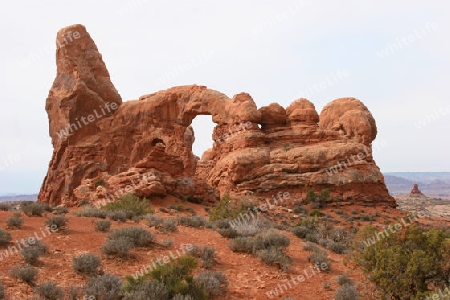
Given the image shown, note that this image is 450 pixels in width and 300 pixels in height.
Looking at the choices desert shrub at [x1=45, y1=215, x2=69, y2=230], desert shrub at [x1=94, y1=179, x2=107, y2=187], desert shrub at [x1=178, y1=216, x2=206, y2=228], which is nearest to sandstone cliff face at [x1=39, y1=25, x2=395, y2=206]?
desert shrub at [x1=94, y1=179, x2=107, y2=187]

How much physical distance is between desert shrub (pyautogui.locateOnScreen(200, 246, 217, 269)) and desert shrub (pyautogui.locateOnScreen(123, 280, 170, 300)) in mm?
2301

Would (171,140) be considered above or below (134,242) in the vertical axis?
above

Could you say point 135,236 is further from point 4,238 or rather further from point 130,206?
point 130,206

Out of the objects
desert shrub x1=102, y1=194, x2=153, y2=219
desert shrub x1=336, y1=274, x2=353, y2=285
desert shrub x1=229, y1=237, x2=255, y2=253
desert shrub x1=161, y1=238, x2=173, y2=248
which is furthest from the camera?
desert shrub x1=102, y1=194, x2=153, y2=219

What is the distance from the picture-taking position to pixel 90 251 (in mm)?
8461

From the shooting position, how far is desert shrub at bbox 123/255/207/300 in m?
6.08

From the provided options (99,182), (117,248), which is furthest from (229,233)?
(99,182)

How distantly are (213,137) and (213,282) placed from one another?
26.1 metres

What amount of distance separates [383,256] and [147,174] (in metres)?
16.8

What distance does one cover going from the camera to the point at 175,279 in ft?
20.8

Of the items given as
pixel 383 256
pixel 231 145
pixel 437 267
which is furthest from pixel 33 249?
pixel 231 145

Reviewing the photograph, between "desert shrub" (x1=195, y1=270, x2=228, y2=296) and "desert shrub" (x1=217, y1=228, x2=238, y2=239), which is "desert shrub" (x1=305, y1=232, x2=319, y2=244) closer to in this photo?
"desert shrub" (x1=217, y1=228, x2=238, y2=239)

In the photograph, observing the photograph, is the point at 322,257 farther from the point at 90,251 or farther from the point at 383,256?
the point at 90,251

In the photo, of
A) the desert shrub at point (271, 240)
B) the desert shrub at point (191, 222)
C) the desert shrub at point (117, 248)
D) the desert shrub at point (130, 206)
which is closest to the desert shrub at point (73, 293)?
the desert shrub at point (117, 248)
